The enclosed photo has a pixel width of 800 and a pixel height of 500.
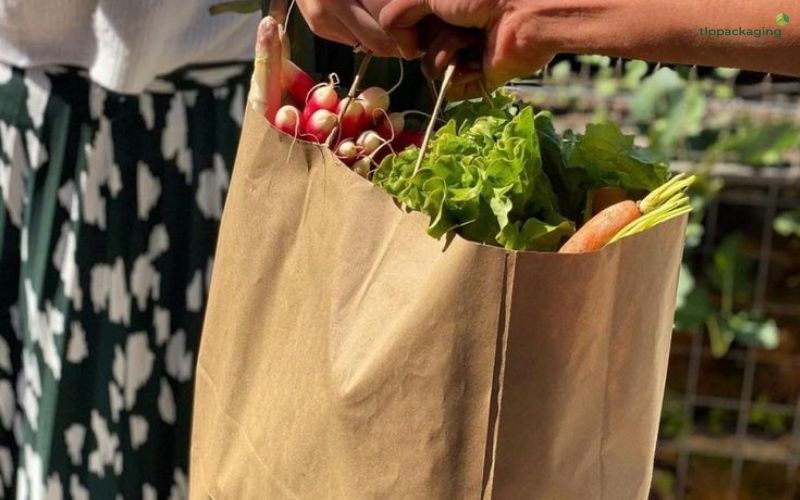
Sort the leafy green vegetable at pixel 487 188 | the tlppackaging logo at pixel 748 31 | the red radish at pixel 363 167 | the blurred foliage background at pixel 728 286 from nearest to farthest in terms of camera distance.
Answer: the tlppackaging logo at pixel 748 31 < the leafy green vegetable at pixel 487 188 < the red radish at pixel 363 167 < the blurred foliage background at pixel 728 286

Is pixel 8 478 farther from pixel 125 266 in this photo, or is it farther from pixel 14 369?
pixel 125 266

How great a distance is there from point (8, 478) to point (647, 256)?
104cm

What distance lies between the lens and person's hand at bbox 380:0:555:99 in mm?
933

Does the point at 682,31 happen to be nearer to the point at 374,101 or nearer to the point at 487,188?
the point at 487,188

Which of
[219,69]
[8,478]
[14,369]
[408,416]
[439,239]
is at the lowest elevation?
[8,478]

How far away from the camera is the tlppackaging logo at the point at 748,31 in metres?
0.83

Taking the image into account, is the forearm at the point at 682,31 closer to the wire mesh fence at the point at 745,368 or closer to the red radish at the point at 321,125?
the red radish at the point at 321,125

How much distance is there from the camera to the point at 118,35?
1.47m

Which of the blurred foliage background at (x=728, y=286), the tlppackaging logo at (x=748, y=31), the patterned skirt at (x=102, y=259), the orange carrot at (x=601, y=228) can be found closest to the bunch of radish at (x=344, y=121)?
the orange carrot at (x=601, y=228)

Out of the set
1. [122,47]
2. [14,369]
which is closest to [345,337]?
[122,47]

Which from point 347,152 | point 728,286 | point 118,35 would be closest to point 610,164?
point 347,152

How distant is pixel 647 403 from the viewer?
1.02m

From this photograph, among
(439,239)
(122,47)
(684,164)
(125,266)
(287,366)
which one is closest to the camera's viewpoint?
(439,239)

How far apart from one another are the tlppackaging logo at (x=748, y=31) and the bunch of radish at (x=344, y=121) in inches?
12.1
